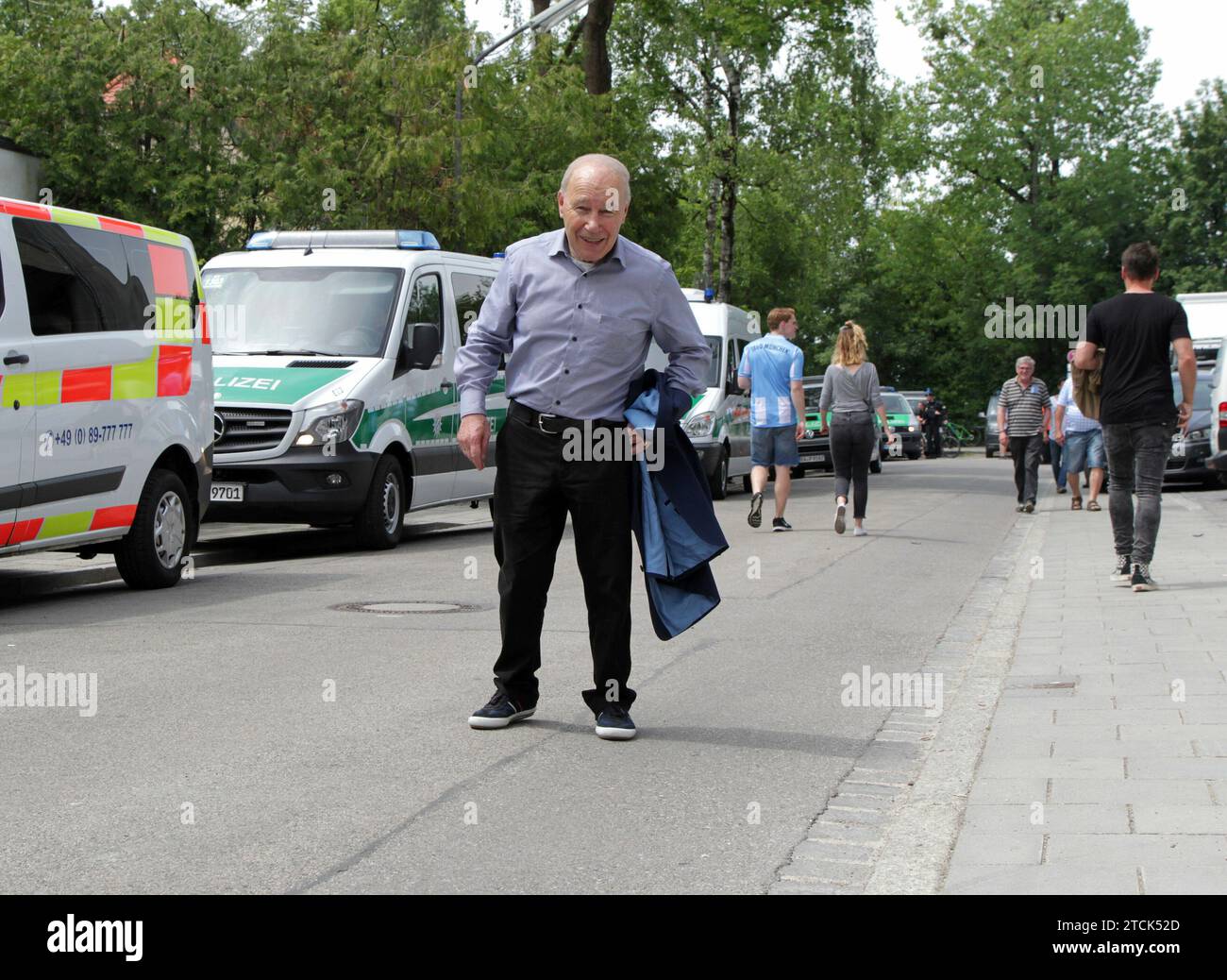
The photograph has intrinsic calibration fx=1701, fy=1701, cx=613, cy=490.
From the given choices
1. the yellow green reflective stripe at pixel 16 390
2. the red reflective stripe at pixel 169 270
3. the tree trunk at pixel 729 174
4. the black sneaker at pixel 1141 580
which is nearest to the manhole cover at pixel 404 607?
the yellow green reflective stripe at pixel 16 390

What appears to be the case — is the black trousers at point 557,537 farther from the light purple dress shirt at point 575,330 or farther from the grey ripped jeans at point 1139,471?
the grey ripped jeans at point 1139,471

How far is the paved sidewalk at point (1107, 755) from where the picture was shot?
14.0 feet

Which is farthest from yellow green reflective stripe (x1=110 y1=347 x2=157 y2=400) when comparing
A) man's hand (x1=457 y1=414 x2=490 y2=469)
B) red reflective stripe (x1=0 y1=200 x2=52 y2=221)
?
man's hand (x1=457 y1=414 x2=490 y2=469)

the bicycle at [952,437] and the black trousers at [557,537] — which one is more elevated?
the black trousers at [557,537]

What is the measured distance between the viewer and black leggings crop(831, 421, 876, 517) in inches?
609

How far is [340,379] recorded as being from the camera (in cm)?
1359

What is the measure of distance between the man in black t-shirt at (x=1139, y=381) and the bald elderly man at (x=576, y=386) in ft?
15.5

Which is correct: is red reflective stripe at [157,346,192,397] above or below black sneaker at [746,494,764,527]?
above

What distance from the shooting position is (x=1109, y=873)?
4176 millimetres

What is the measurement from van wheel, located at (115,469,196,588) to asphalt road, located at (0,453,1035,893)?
289mm

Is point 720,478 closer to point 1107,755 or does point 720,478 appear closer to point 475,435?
point 475,435

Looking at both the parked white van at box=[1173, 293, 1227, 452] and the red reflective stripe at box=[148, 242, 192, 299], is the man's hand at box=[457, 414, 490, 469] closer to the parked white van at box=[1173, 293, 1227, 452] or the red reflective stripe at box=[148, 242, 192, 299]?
the red reflective stripe at box=[148, 242, 192, 299]
